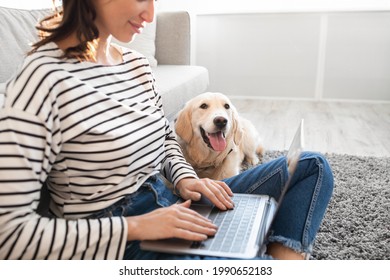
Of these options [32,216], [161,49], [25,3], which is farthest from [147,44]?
[32,216]

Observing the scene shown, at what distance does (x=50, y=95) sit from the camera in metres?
0.79

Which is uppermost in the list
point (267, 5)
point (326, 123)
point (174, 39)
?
point (267, 5)

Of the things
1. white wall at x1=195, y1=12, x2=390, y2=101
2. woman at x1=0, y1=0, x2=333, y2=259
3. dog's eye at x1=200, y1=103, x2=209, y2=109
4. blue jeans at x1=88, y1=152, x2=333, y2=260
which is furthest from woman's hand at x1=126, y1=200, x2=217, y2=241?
white wall at x1=195, y1=12, x2=390, y2=101

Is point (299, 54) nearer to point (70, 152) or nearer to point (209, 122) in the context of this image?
point (209, 122)

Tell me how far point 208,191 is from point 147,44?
2.31 meters

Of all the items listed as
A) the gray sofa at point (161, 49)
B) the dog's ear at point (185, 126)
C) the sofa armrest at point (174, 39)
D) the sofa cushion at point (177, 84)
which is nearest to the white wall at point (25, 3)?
the gray sofa at point (161, 49)

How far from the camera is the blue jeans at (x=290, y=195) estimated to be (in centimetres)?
102

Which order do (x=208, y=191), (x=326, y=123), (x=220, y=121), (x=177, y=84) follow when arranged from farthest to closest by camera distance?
(x=326, y=123) < (x=177, y=84) < (x=220, y=121) < (x=208, y=191)

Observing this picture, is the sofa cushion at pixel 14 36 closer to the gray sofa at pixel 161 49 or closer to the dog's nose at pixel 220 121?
the gray sofa at pixel 161 49

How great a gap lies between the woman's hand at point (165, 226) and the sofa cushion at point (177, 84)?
1.45 meters

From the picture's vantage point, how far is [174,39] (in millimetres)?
3299

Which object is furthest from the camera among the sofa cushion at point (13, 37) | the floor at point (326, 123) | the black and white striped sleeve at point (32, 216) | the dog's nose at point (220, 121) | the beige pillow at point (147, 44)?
the beige pillow at point (147, 44)

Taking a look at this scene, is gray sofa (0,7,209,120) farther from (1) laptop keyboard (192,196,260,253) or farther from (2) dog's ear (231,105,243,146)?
(1) laptop keyboard (192,196,260,253)

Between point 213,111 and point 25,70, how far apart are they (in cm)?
132
